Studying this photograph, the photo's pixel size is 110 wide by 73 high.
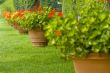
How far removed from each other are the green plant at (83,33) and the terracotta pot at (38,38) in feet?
23.6

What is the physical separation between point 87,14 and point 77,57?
59 centimetres

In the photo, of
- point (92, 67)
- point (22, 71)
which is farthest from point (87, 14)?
point (22, 71)

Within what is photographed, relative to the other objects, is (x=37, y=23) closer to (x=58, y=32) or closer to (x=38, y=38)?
(x=38, y=38)

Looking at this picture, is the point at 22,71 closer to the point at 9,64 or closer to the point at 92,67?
the point at 9,64

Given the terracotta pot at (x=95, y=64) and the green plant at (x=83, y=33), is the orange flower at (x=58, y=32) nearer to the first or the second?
the green plant at (x=83, y=33)

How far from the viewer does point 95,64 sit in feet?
17.9

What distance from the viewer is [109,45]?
522cm

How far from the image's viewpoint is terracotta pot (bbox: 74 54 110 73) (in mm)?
5395

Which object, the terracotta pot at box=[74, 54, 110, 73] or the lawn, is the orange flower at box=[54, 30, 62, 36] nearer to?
the terracotta pot at box=[74, 54, 110, 73]

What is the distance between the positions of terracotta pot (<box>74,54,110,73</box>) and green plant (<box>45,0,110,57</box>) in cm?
9

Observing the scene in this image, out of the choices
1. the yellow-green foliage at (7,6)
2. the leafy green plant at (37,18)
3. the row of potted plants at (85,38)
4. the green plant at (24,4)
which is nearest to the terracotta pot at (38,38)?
the leafy green plant at (37,18)

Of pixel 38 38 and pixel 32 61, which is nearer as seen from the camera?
pixel 32 61

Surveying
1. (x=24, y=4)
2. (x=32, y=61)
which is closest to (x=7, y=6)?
(x=24, y=4)

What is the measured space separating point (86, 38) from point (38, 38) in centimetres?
768
